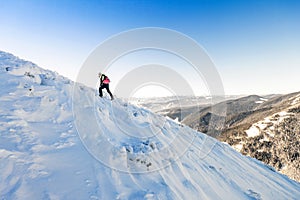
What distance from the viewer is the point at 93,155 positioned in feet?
22.4

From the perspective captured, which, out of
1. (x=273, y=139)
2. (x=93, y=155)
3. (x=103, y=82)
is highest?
(x=103, y=82)

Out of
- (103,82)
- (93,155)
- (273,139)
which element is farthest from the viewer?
(273,139)

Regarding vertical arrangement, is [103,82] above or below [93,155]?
Result: above

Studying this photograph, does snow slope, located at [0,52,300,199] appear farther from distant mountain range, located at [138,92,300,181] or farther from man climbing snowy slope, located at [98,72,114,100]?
distant mountain range, located at [138,92,300,181]

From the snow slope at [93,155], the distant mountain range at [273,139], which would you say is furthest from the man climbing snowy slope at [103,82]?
the distant mountain range at [273,139]

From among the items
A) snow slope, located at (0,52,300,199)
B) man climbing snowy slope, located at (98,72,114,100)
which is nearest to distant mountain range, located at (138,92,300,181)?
man climbing snowy slope, located at (98,72,114,100)

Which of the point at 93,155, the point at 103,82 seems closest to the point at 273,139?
the point at 103,82

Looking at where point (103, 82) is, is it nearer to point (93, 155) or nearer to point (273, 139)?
point (93, 155)

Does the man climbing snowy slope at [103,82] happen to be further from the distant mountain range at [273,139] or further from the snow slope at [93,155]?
the distant mountain range at [273,139]

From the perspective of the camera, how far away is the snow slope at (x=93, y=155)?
5.48 metres

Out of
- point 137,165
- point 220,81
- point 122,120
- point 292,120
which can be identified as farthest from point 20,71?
point 292,120

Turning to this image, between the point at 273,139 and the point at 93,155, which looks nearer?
the point at 93,155

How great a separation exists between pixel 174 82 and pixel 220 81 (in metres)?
2.98

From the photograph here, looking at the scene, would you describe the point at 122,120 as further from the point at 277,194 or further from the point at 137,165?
the point at 277,194
